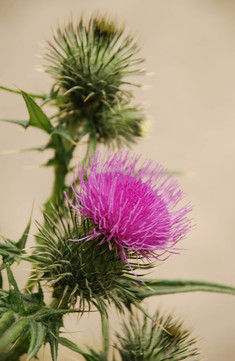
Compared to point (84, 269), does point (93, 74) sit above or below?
above

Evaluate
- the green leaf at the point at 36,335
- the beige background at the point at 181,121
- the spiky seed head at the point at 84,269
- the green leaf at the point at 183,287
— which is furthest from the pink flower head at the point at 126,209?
the beige background at the point at 181,121

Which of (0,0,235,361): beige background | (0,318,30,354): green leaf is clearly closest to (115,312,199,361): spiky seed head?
(0,318,30,354): green leaf

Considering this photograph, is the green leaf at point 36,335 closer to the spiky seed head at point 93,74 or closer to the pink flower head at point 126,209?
the pink flower head at point 126,209

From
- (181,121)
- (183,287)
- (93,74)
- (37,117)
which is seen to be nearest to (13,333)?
(183,287)

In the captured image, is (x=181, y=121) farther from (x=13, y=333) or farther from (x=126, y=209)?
(x=13, y=333)

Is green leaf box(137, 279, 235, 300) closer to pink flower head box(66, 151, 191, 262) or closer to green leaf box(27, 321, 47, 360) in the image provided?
pink flower head box(66, 151, 191, 262)

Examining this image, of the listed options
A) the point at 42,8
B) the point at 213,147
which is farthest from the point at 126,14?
the point at 213,147
